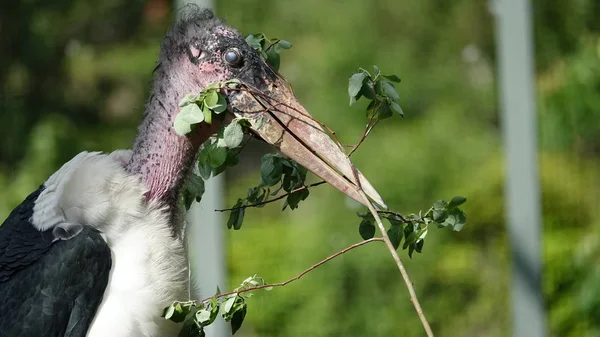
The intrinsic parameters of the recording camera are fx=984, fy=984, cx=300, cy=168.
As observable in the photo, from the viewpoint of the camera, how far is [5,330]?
179 cm

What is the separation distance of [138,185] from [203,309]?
0.30m

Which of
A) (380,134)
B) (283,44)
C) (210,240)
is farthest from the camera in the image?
Answer: (380,134)

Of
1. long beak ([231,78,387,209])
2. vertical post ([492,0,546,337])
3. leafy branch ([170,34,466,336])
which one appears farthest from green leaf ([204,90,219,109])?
vertical post ([492,0,546,337])

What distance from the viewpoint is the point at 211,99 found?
1.71m

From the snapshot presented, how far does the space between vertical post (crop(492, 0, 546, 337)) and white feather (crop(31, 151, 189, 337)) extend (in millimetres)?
1921

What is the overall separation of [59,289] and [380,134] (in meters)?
3.01

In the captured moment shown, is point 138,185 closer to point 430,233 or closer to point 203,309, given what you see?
point 203,309

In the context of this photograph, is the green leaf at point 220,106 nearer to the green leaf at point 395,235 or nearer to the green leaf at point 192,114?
the green leaf at point 192,114

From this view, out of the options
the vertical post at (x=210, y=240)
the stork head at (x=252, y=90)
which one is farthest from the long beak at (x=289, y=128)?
the vertical post at (x=210, y=240)

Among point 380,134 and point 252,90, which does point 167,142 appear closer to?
point 252,90

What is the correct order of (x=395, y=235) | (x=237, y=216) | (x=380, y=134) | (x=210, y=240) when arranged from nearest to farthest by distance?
(x=395, y=235) → (x=237, y=216) → (x=210, y=240) → (x=380, y=134)

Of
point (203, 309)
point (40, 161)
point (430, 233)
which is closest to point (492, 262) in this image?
point (430, 233)

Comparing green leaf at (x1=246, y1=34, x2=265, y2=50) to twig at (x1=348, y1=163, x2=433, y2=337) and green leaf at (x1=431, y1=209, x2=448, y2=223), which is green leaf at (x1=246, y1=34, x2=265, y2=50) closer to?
twig at (x1=348, y1=163, x2=433, y2=337)

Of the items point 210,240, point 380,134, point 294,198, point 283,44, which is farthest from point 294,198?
point 380,134
